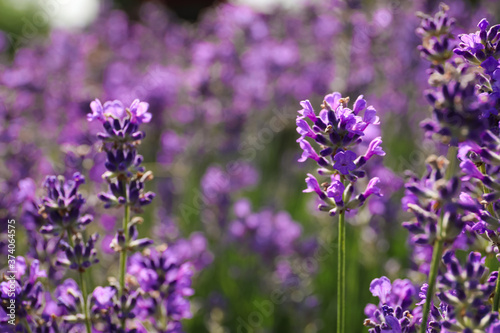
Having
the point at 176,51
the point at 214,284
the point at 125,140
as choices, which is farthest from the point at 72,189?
A: the point at 176,51

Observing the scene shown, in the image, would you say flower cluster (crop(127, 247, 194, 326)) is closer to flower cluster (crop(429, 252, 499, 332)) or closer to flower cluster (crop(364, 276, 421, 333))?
flower cluster (crop(364, 276, 421, 333))

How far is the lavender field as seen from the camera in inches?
51.1

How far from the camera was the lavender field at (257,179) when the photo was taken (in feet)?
4.26

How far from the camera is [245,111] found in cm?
480

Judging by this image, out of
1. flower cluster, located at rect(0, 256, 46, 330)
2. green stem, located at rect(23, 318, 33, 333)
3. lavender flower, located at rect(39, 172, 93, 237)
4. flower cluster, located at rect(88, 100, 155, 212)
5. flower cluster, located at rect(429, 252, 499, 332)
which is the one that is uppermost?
flower cluster, located at rect(88, 100, 155, 212)

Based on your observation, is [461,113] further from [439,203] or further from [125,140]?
[125,140]

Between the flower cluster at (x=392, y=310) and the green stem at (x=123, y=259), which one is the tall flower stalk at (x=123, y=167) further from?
the flower cluster at (x=392, y=310)

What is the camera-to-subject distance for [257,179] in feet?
15.4

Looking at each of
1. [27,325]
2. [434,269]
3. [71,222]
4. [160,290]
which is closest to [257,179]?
[160,290]

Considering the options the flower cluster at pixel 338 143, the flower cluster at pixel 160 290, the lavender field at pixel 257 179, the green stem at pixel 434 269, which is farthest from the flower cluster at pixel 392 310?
the flower cluster at pixel 160 290

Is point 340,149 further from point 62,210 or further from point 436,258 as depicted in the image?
point 62,210

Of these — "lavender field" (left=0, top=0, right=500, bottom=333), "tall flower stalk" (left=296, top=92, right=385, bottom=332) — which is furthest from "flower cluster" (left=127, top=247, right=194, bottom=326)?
"tall flower stalk" (left=296, top=92, right=385, bottom=332)

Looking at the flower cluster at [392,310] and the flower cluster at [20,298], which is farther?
the flower cluster at [20,298]

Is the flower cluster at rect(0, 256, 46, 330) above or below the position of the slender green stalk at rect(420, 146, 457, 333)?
below
